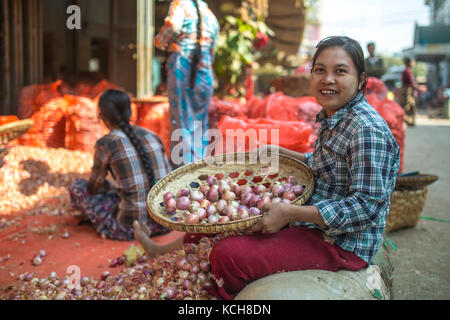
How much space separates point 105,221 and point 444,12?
31238mm

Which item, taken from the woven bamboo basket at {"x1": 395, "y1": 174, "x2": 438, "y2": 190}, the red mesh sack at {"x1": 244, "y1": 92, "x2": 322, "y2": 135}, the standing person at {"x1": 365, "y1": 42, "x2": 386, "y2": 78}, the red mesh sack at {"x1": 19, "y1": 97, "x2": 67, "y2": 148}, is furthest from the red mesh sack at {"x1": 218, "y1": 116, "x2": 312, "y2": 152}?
the standing person at {"x1": 365, "y1": 42, "x2": 386, "y2": 78}

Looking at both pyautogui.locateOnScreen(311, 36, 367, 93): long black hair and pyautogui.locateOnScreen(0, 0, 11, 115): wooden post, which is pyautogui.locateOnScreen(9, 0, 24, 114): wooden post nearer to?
pyautogui.locateOnScreen(0, 0, 11, 115): wooden post

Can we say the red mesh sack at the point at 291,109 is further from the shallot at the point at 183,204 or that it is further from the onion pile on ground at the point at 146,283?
the shallot at the point at 183,204

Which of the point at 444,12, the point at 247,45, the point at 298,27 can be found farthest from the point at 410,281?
the point at 444,12

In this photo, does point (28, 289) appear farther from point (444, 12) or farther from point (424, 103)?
point (444, 12)

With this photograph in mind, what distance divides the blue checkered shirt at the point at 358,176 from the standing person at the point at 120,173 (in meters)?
1.52

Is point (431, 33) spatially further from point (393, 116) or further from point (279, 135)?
point (279, 135)

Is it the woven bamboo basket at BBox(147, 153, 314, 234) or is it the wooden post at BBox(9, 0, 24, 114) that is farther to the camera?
the wooden post at BBox(9, 0, 24, 114)

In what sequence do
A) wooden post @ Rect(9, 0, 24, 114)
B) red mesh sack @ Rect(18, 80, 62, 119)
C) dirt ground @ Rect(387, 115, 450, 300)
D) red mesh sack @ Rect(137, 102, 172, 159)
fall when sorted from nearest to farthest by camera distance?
dirt ground @ Rect(387, 115, 450, 300), red mesh sack @ Rect(137, 102, 172, 159), red mesh sack @ Rect(18, 80, 62, 119), wooden post @ Rect(9, 0, 24, 114)

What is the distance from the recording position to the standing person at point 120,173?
2609 millimetres

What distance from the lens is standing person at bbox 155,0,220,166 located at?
344 centimetres

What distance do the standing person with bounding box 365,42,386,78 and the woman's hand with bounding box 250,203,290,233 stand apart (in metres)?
5.72

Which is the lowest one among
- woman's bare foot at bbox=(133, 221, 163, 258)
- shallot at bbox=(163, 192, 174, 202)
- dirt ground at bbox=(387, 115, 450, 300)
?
dirt ground at bbox=(387, 115, 450, 300)

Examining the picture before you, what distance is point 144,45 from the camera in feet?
17.7
